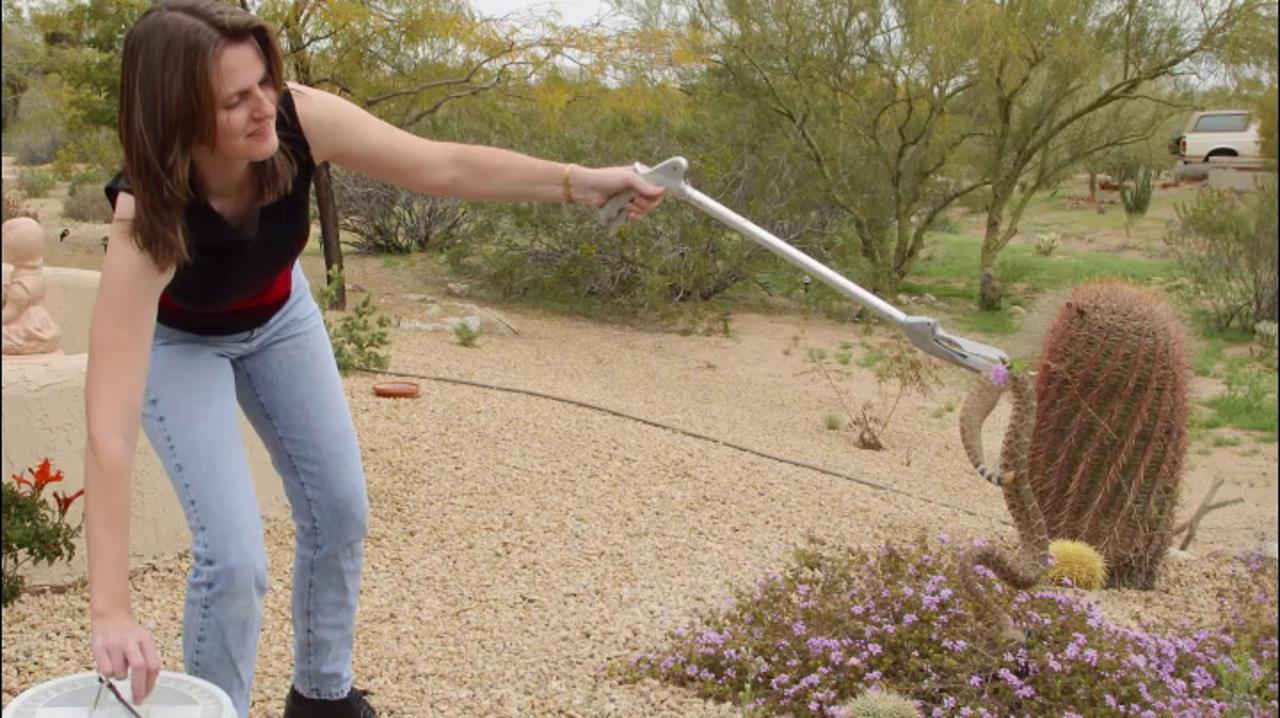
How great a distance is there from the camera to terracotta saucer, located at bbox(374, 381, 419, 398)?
19.1ft

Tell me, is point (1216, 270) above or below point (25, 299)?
below

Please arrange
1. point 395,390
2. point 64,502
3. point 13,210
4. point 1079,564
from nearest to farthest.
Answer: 1. point 64,502
2. point 1079,564
3. point 395,390
4. point 13,210

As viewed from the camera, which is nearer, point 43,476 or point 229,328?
point 229,328

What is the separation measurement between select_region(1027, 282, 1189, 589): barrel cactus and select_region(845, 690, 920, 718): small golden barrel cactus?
7.27ft

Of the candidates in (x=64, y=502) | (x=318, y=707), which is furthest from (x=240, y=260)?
(x=64, y=502)

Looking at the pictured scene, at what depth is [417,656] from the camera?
3291 millimetres

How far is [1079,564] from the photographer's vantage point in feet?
14.4

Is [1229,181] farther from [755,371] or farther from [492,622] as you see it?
[755,371]

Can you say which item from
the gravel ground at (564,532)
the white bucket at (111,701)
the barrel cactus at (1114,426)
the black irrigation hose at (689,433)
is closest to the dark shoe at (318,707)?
the gravel ground at (564,532)

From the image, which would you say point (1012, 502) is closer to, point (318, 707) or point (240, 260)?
point (318, 707)

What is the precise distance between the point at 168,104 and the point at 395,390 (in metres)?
3.94

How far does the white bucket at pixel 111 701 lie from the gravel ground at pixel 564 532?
1.21m

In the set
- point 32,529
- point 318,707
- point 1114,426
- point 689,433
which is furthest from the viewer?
point 689,433

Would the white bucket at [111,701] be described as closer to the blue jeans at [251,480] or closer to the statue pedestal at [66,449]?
the blue jeans at [251,480]
